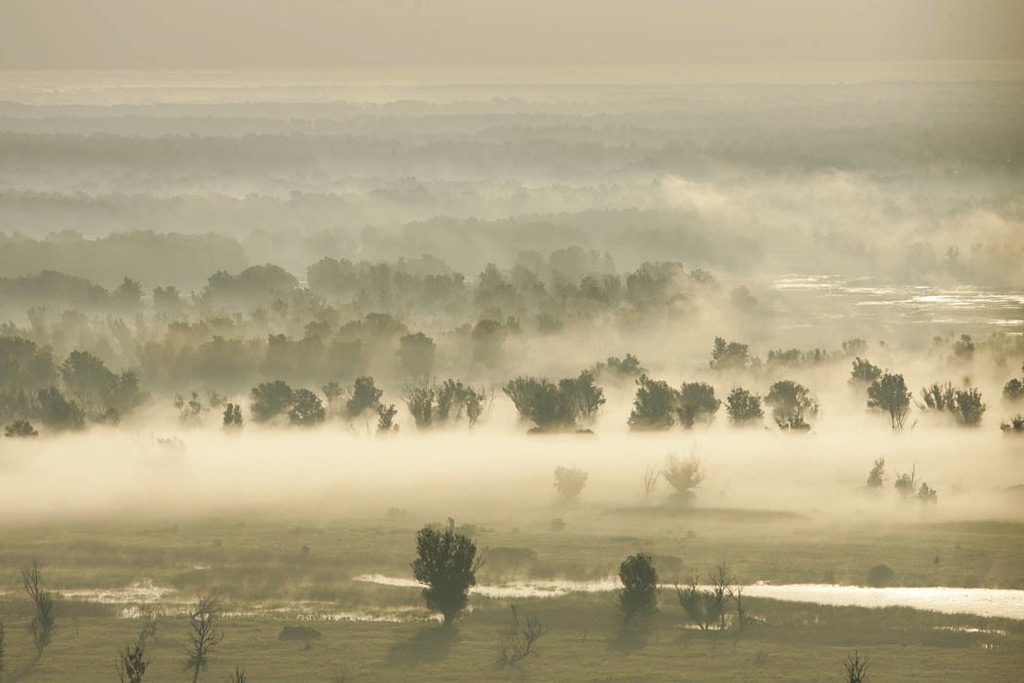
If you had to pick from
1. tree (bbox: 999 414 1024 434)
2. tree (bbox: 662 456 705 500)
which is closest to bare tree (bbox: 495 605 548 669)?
tree (bbox: 662 456 705 500)

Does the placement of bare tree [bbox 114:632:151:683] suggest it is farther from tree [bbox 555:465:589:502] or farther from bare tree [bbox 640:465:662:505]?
bare tree [bbox 640:465:662:505]

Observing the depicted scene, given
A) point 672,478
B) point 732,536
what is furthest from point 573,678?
point 672,478

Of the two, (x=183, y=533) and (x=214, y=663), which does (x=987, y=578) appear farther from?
(x=183, y=533)

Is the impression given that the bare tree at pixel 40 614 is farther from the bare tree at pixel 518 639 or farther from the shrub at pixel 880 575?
the shrub at pixel 880 575

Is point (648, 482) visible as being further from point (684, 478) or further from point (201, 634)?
point (201, 634)

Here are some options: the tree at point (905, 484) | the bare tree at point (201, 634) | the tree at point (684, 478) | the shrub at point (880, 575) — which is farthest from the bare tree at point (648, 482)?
the bare tree at point (201, 634)

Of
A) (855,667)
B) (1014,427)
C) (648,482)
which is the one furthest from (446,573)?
(1014,427)
